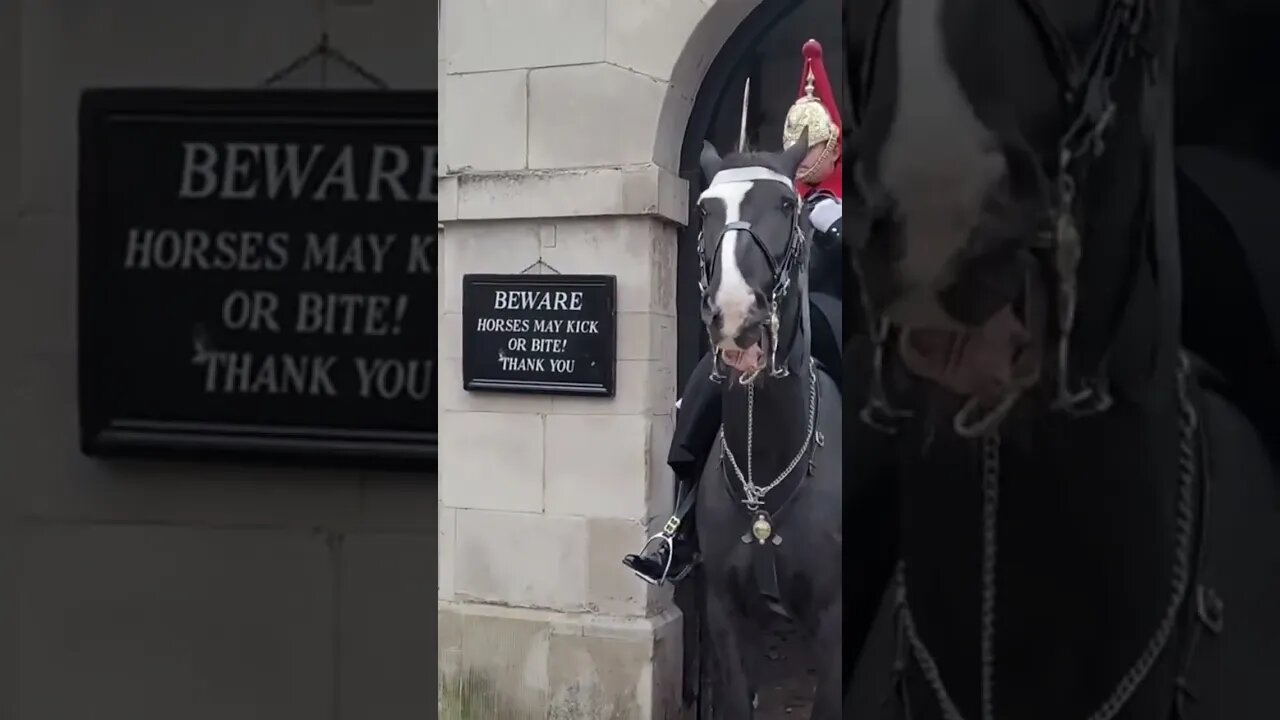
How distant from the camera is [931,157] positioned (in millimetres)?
A: 548

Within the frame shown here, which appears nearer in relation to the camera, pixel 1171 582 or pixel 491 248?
pixel 1171 582

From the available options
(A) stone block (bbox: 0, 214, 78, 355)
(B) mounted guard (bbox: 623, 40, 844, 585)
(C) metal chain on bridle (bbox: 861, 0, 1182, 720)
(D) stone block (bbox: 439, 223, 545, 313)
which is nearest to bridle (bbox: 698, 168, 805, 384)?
(B) mounted guard (bbox: 623, 40, 844, 585)

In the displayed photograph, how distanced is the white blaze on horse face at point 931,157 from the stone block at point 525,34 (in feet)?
5.41

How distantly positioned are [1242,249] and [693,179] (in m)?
1.73

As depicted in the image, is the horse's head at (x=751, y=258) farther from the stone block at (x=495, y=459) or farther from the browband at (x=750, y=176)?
the stone block at (x=495, y=459)

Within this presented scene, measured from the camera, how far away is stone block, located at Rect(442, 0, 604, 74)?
2127 mm

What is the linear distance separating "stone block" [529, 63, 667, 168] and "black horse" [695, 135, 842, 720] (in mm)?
387

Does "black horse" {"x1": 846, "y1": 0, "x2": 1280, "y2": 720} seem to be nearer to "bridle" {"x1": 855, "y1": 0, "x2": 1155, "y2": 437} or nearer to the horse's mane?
"bridle" {"x1": 855, "y1": 0, "x2": 1155, "y2": 437}

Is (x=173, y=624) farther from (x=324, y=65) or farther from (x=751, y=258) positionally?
(x=751, y=258)

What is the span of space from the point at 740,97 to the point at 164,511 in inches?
74.4

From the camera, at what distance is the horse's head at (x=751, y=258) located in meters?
1.52

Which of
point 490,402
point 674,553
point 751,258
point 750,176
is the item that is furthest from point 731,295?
point 490,402

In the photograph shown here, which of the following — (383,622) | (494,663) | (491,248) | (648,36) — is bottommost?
(494,663)

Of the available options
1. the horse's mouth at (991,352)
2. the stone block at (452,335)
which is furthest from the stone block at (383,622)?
the stone block at (452,335)
